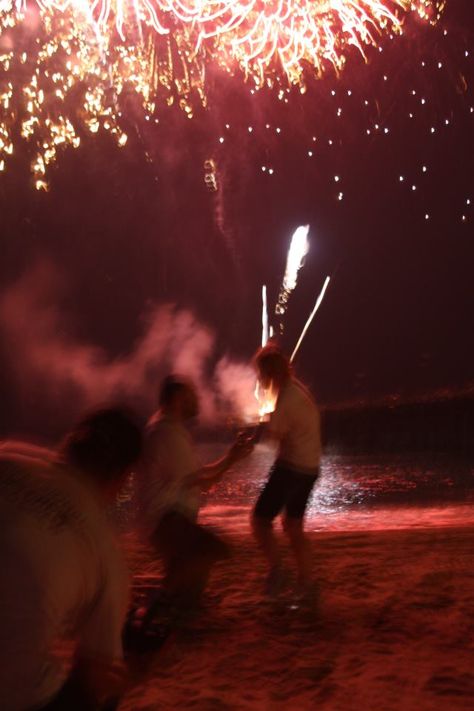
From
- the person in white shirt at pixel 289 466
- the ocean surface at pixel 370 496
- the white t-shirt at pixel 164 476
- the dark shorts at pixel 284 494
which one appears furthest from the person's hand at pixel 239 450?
the ocean surface at pixel 370 496

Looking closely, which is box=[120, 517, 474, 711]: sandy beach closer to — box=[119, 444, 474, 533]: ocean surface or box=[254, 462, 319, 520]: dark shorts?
box=[254, 462, 319, 520]: dark shorts

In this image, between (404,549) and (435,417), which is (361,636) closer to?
(404,549)

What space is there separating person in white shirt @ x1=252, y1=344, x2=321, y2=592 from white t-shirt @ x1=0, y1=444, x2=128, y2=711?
3.30m

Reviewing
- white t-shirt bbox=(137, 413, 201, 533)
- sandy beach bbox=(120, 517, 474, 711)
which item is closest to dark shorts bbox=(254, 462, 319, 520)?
sandy beach bbox=(120, 517, 474, 711)

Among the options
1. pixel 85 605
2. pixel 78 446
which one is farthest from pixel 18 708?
pixel 78 446

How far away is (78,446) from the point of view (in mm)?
1939

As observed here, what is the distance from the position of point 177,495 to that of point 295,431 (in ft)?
3.61

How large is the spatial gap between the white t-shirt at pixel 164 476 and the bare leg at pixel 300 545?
0.94 m

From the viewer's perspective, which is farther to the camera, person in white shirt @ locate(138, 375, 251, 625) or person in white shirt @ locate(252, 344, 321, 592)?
person in white shirt @ locate(252, 344, 321, 592)

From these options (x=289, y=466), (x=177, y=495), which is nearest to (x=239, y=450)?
(x=177, y=495)

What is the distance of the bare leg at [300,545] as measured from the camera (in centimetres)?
512

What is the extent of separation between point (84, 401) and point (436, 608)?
115 feet

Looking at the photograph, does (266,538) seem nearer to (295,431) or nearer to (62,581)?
(295,431)

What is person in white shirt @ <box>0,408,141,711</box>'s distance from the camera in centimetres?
167
